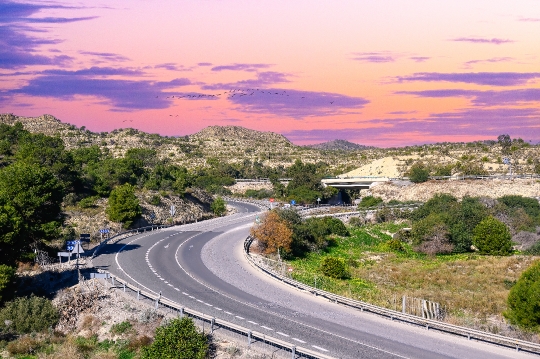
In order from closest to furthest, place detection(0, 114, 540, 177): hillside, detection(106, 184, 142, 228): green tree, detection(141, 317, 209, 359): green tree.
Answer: detection(141, 317, 209, 359): green tree
detection(106, 184, 142, 228): green tree
detection(0, 114, 540, 177): hillside

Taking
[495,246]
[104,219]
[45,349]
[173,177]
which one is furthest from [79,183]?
[495,246]

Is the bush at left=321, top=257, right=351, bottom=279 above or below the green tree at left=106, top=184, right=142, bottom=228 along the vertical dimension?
below

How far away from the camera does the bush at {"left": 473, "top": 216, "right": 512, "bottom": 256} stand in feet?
156

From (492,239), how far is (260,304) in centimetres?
2962

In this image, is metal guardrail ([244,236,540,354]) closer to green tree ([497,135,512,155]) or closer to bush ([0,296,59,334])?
bush ([0,296,59,334])

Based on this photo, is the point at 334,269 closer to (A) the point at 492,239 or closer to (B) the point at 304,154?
(A) the point at 492,239

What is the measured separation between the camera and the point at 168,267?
115 feet

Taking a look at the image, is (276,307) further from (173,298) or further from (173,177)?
(173,177)

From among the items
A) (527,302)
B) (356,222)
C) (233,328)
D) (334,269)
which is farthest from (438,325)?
(356,222)

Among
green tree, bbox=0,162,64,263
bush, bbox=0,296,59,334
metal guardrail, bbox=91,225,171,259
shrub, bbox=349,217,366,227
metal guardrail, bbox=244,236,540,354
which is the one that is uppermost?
green tree, bbox=0,162,64,263

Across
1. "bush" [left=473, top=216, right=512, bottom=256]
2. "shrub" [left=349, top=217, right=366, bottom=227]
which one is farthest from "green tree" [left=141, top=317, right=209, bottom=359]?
"shrub" [left=349, top=217, right=366, bottom=227]

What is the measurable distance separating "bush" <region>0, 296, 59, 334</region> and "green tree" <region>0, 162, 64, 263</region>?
232 inches

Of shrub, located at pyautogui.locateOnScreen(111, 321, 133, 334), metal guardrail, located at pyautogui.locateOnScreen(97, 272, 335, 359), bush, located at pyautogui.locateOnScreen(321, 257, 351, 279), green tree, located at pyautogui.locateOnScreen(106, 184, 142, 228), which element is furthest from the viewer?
green tree, located at pyautogui.locateOnScreen(106, 184, 142, 228)

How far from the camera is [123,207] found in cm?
5275
